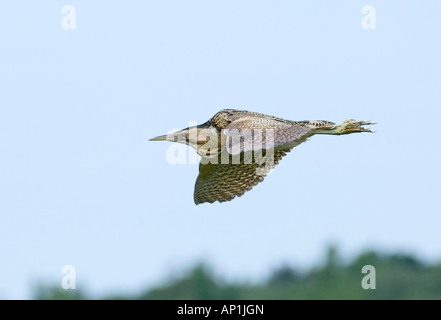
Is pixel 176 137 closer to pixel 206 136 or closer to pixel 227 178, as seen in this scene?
pixel 206 136

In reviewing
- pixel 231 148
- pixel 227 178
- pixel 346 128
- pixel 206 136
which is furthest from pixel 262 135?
pixel 227 178

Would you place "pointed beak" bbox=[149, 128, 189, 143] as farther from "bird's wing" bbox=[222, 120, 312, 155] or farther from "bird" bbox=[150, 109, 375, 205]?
"bird's wing" bbox=[222, 120, 312, 155]

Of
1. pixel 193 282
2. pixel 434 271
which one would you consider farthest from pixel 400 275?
pixel 193 282

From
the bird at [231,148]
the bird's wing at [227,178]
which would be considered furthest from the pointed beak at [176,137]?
the bird's wing at [227,178]

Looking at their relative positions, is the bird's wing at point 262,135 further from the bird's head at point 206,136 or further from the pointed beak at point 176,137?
the pointed beak at point 176,137

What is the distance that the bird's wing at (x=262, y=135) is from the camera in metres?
11.7

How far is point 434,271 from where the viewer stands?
49.1 metres

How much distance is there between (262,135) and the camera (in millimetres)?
11828

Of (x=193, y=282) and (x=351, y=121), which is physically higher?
(x=351, y=121)

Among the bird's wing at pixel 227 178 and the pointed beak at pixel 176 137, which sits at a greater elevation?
the pointed beak at pixel 176 137

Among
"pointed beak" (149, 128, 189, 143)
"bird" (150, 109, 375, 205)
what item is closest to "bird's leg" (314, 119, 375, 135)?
"bird" (150, 109, 375, 205)
